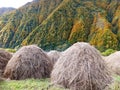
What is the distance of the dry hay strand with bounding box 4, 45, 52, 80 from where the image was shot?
31.2ft

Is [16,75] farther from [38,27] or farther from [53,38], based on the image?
[38,27]

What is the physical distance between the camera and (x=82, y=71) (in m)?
Result: 7.96

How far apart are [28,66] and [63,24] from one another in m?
57.9

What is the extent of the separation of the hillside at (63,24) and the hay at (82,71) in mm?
46820

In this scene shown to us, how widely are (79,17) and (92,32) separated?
6647 millimetres

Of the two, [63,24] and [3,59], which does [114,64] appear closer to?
[3,59]

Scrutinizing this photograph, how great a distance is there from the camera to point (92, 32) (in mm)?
61938

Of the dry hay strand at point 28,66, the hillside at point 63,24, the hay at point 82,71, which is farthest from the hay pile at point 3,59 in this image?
the hillside at point 63,24

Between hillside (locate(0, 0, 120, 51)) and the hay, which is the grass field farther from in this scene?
hillside (locate(0, 0, 120, 51))

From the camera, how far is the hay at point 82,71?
7.88 meters

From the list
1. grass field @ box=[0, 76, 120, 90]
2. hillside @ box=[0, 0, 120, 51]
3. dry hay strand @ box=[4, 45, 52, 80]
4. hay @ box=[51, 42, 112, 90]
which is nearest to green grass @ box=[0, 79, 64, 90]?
grass field @ box=[0, 76, 120, 90]

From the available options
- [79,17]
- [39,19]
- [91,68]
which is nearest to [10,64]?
[91,68]

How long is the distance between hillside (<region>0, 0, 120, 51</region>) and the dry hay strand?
45.7 m

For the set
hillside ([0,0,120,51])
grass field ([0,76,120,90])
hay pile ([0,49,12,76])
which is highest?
hillside ([0,0,120,51])
